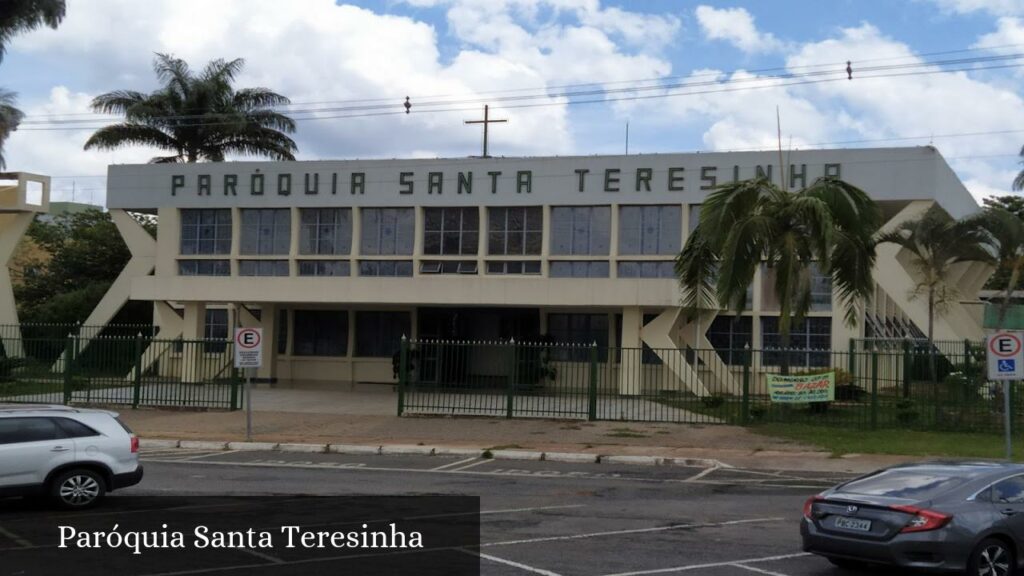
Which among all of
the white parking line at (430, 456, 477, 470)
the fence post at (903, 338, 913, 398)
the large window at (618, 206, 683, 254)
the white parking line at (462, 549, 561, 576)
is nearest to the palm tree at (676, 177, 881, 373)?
the fence post at (903, 338, 913, 398)

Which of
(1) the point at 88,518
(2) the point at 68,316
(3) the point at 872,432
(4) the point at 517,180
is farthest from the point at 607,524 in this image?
(2) the point at 68,316

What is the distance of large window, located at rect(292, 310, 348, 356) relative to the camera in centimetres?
3862

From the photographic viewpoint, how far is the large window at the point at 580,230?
3497cm

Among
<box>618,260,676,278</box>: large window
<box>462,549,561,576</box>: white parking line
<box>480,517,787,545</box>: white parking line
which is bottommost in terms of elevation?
<box>480,517,787,545</box>: white parking line

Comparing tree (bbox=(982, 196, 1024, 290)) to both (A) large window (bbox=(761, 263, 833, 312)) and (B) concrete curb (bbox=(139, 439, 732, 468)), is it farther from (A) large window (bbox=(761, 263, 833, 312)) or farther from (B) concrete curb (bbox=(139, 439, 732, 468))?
(B) concrete curb (bbox=(139, 439, 732, 468))

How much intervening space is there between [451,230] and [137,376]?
12640mm

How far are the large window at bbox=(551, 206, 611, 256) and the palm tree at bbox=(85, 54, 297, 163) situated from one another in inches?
685

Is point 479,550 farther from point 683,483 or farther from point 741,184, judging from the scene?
point 741,184

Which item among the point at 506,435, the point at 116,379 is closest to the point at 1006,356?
the point at 506,435

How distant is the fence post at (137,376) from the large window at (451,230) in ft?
38.9

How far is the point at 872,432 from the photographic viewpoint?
23125 mm

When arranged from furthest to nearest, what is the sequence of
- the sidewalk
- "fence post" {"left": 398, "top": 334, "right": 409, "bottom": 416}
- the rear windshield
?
"fence post" {"left": 398, "top": 334, "right": 409, "bottom": 416}
the sidewalk
the rear windshield

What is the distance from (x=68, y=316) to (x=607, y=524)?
38.4m

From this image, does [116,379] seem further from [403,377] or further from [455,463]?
[455,463]
